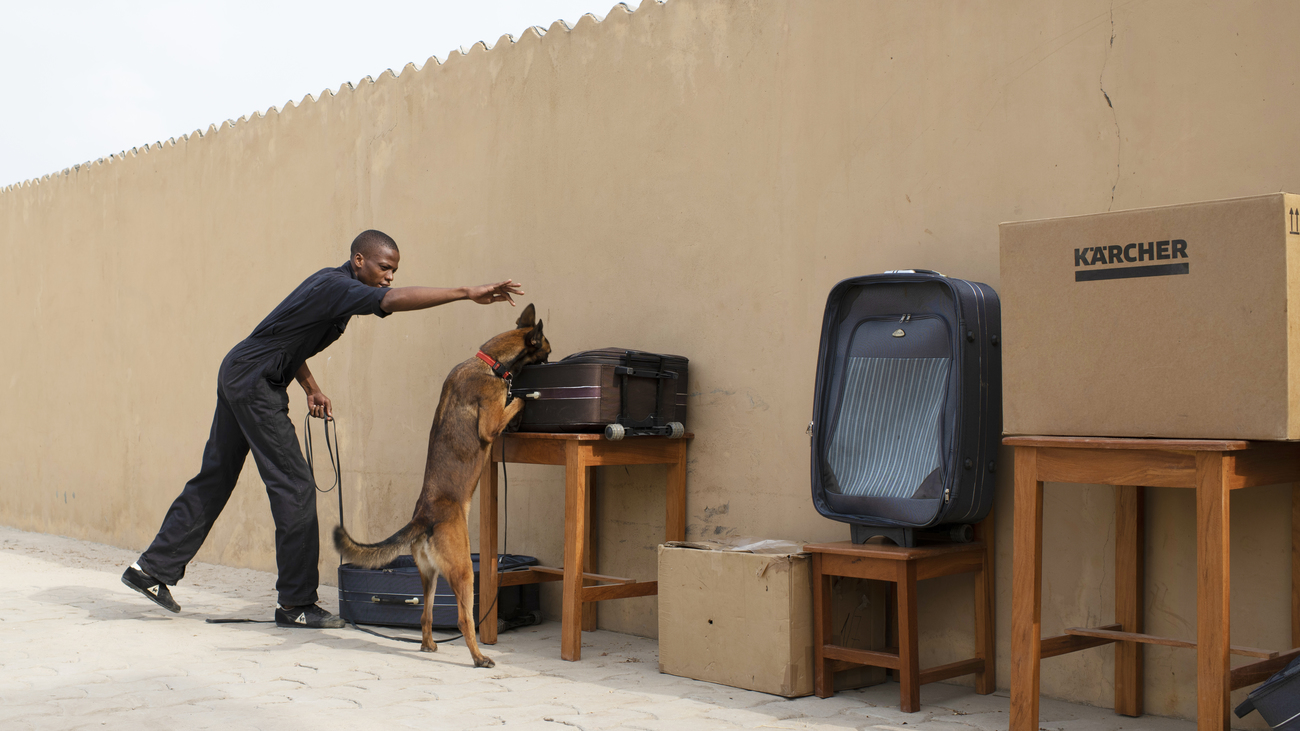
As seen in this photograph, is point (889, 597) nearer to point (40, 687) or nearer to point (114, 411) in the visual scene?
point (40, 687)

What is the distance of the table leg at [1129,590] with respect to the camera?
3.36 meters

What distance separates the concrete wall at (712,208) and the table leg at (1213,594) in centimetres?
63

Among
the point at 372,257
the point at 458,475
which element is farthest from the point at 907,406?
the point at 372,257

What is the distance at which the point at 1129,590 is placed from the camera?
3.38 metres

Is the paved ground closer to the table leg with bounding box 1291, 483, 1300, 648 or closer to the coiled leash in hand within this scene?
the coiled leash in hand

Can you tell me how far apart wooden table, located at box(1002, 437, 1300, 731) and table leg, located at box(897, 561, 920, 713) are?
16.0 inches

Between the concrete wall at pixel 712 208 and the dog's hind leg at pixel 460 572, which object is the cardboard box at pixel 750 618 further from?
the dog's hind leg at pixel 460 572

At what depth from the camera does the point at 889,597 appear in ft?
13.0

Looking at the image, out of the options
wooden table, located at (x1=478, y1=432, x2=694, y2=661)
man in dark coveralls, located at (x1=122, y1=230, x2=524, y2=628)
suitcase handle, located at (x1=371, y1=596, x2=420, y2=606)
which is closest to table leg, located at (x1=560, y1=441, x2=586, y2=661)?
wooden table, located at (x1=478, y1=432, x2=694, y2=661)

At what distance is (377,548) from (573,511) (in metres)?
A: 0.79

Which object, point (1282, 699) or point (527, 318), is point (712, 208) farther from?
point (1282, 699)

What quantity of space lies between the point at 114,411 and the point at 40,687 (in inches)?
205

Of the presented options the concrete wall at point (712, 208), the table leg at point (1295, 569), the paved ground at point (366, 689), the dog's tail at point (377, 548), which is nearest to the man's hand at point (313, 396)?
the concrete wall at point (712, 208)

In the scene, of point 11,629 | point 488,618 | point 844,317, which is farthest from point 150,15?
point 844,317
